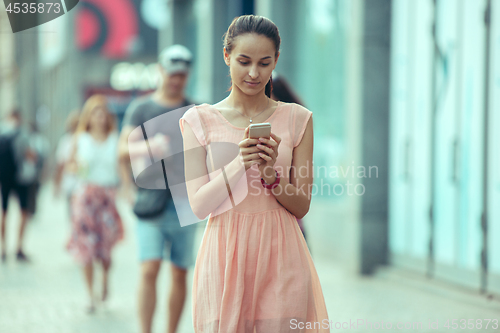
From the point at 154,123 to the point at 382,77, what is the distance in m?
3.71

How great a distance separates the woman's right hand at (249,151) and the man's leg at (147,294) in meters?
1.98

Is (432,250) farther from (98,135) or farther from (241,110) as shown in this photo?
→ (241,110)

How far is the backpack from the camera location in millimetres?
8344

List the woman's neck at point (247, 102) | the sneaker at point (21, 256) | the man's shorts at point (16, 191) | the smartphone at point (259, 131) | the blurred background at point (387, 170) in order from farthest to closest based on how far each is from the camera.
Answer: the man's shorts at point (16, 191)
the sneaker at point (21, 256)
the blurred background at point (387, 170)
the woman's neck at point (247, 102)
the smartphone at point (259, 131)

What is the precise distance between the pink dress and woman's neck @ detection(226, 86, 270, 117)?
0.07 metres

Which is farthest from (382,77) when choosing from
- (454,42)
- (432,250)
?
(432,250)

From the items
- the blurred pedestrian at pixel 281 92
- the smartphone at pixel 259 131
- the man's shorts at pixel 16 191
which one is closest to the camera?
the smartphone at pixel 259 131

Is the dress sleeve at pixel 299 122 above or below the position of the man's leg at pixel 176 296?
above

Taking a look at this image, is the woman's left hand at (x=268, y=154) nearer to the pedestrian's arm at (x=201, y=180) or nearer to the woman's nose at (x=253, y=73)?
the pedestrian's arm at (x=201, y=180)

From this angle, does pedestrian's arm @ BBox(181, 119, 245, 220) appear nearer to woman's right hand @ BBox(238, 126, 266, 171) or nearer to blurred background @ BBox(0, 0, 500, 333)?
woman's right hand @ BBox(238, 126, 266, 171)

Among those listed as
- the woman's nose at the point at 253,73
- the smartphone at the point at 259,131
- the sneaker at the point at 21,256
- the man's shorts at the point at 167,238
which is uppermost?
the woman's nose at the point at 253,73

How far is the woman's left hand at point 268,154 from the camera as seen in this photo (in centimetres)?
195

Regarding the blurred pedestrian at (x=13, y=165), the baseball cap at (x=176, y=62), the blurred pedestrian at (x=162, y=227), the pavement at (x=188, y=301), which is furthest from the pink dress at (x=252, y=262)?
the blurred pedestrian at (x=13, y=165)

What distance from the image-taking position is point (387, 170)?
662 centimetres
